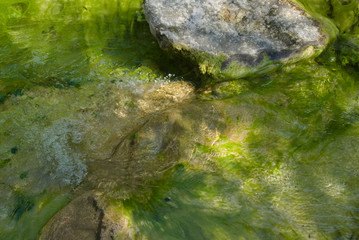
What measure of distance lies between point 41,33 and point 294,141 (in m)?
3.46

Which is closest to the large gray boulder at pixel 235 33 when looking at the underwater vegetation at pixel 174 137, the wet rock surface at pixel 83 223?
the underwater vegetation at pixel 174 137

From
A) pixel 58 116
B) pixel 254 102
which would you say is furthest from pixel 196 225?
pixel 58 116

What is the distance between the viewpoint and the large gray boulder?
123 inches

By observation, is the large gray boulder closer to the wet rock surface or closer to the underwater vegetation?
the underwater vegetation

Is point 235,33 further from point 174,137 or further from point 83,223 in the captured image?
point 83,223

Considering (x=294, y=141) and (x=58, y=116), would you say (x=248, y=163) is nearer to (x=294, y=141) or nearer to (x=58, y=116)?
(x=294, y=141)

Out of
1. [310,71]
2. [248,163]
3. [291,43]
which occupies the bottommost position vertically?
[248,163]

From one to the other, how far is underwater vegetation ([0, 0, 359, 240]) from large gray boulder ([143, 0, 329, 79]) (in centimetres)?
17

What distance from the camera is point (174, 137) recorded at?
8.44 feet

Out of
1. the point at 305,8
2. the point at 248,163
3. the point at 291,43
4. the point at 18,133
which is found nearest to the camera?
the point at 248,163

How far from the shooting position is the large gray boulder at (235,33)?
312 cm

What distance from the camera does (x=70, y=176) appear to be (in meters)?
2.58

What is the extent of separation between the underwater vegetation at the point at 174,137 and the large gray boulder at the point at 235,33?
17cm

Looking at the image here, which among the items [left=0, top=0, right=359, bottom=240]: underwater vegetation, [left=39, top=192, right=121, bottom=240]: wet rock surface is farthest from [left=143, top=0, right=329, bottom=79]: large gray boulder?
[left=39, top=192, right=121, bottom=240]: wet rock surface
